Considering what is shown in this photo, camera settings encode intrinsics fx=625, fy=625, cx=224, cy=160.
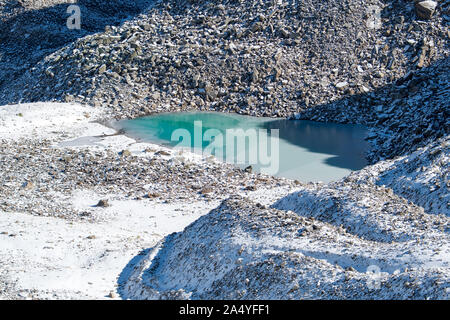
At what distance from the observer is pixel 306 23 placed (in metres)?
24.3

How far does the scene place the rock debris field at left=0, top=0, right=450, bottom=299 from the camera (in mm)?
8414

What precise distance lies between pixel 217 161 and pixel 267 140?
9.88ft

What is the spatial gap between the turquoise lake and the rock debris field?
61 cm

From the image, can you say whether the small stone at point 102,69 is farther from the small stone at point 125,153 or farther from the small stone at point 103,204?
the small stone at point 103,204

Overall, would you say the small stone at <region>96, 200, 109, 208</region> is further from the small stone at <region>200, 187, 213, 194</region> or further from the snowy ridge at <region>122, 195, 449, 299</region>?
the snowy ridge at <region>122, 195, 449, 299</region>

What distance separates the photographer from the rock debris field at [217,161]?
841 centimetres

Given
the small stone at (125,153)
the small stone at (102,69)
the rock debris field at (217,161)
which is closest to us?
the rock debris field at (217,161)

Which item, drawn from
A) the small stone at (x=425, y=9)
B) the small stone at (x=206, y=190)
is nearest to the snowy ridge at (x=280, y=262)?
the small stone at (x=206, y=190)

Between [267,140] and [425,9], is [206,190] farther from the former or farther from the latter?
[425,9]

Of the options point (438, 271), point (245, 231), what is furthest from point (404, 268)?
point (245, 231)

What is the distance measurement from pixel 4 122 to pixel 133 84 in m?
5.42

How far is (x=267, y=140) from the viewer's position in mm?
18859

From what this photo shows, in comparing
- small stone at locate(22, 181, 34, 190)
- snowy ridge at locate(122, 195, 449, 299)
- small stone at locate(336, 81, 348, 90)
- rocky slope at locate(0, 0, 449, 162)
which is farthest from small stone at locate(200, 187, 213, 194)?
small stone at locate(336, 81, 348, 90)

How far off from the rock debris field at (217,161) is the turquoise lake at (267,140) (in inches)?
24.2
